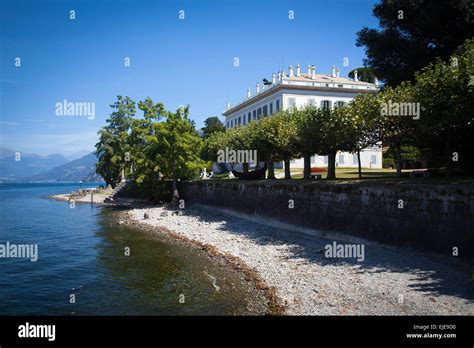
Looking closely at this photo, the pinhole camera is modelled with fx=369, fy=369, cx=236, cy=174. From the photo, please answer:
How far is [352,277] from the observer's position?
14711 mm

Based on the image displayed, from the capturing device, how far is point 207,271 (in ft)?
60.5

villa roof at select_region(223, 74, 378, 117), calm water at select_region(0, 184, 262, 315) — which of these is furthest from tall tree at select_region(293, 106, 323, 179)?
villa roof at select_region(223, 74, 378, 117)

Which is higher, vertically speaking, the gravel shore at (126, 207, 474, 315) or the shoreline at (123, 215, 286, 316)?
the gravel shore at (126, 207, 474, 315)

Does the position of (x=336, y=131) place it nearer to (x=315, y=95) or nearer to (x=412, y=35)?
(x=412, y=35)

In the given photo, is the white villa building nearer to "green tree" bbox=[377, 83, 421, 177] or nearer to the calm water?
"green tree" bbox=[377, 83, 421, 177]

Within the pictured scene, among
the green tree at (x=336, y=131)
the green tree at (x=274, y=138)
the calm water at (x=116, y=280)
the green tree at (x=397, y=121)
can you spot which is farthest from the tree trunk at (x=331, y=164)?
the calm water at (x=116, y=280)

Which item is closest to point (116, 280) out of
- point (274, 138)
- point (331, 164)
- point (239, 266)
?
point (239, 266)

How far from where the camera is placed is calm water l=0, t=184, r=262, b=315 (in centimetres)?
1382

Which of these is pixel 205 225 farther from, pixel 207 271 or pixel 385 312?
pixel 385 312

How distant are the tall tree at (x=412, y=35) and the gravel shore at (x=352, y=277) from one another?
16.5 m

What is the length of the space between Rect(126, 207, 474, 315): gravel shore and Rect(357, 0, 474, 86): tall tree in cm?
1648
